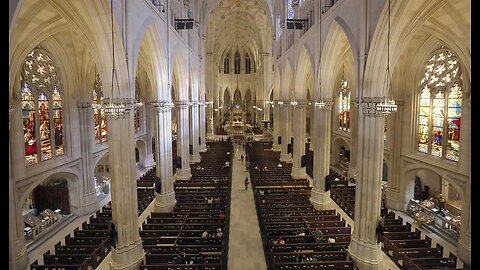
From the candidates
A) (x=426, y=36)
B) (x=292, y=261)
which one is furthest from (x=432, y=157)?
(x=292, y=261)

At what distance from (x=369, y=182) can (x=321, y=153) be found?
725 centimetres

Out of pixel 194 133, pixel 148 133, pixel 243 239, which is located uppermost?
pixel 148 133

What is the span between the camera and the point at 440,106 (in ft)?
57.3

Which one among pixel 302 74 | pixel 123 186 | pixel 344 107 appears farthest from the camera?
pixel 344 107

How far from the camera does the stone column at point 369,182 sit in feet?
40.8

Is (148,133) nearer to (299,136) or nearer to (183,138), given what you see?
(183,138)

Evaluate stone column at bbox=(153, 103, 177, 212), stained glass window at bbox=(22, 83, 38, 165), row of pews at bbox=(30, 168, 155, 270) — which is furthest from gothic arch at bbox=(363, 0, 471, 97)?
stained glass window at bbox=(22, 83, 38, 165)

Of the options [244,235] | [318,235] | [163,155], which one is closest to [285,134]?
[163,155]

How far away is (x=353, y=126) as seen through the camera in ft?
88.5

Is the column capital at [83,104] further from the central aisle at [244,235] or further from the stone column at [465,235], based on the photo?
the stone column at [465,235]

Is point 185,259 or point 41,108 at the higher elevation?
point 41,108

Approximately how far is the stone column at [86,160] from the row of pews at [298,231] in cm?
1088

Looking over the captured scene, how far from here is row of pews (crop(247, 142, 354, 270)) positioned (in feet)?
39.9

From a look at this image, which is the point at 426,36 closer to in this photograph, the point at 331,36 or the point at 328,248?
the point at 331,36
